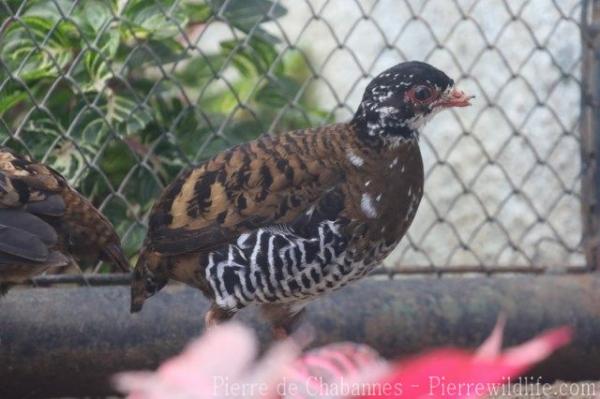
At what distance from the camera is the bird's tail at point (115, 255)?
2570mm

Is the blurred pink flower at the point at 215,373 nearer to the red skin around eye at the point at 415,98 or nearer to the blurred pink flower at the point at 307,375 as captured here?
the blurred pink flower at the point at 307,375

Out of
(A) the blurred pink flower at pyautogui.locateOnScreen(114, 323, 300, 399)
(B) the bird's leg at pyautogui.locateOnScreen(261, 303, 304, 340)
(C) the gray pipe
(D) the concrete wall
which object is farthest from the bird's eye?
(A) the blurred pink flower at pyautogui.locateOnScreen(114, 323, 300, 399)

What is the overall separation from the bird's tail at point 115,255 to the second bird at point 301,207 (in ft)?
0.43

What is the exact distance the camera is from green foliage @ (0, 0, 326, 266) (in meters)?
2.96

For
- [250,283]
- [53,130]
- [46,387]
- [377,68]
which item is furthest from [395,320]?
[377,68]

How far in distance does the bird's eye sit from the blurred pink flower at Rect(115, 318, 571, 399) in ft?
5.75

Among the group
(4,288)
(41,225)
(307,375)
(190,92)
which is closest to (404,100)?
(41,225)

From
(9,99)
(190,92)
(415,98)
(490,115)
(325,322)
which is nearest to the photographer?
(415,98)

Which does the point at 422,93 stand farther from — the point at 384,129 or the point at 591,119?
the point at 591,119

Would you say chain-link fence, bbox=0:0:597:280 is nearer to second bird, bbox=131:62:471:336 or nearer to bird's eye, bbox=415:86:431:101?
second bird, bbox=131:62:471:336

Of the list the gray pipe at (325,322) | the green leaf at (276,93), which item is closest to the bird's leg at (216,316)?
the gray pipe at (325,322)

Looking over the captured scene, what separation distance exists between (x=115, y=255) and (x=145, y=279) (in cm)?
14

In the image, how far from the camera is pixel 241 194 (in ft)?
7.59

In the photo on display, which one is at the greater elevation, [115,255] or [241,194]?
[241,194]
